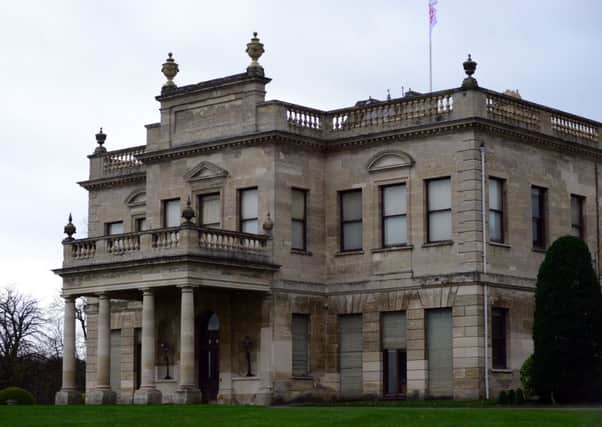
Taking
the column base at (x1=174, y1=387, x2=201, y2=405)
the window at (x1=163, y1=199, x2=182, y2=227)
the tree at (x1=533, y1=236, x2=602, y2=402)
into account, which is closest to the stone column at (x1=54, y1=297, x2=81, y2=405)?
the window at (x1=163, y1=199, x2=182, y2=227)

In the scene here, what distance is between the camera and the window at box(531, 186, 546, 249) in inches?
1970

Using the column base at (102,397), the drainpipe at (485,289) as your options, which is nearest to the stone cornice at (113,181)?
the column base at (102,397)

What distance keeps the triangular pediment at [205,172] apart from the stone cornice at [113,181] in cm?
569

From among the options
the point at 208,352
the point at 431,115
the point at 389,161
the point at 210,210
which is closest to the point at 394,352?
the point at 389,161

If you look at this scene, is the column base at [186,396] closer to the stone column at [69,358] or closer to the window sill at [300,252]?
the stone column at [69,358]

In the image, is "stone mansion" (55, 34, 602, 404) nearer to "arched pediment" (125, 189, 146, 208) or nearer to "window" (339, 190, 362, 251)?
"window" (339, 190, 362, 251)

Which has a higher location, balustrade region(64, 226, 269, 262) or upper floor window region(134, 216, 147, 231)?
upper floor window region(134, 216, 147, 231)

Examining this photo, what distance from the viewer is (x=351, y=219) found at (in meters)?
50.7

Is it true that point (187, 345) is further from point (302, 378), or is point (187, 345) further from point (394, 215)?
point (394, 215)

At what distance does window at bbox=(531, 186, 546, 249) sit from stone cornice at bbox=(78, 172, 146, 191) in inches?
635

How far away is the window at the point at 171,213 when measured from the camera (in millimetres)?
53125

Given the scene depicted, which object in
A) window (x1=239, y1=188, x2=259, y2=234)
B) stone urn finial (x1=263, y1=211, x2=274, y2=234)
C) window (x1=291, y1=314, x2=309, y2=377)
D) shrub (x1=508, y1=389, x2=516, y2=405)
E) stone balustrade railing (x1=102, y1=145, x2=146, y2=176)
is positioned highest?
stone balustrade railing (x1=102, y1=145, x2=146, y2=176)

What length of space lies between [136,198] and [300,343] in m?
11.9

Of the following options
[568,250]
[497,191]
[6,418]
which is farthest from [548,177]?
[6,418]
